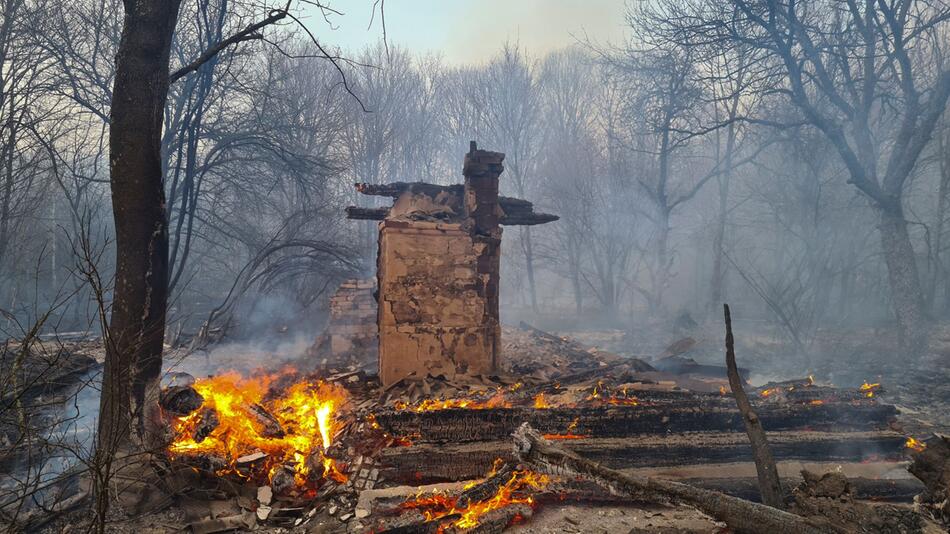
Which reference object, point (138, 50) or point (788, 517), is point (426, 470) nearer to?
point (788, 517)

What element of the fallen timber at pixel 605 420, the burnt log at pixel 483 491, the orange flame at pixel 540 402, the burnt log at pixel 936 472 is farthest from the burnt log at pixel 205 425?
the burnt log at pixel 936 472

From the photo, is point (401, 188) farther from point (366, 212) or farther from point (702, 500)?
point (702, 500)

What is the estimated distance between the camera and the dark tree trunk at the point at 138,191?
4.40 metres

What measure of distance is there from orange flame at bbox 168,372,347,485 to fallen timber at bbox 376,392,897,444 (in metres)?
0.94

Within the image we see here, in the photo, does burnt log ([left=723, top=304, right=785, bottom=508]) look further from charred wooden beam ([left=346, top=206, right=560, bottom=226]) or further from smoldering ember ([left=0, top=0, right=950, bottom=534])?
charred wooden beam ([left=346, top=206, right=560, bottom=226])

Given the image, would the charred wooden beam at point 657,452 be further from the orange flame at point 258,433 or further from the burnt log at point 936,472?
the burnt log at point 936,472

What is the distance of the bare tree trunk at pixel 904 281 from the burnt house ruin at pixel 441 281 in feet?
30.2

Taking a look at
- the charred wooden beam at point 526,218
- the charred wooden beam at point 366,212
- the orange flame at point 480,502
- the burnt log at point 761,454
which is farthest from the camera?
the charred wooden beam at point 526,218

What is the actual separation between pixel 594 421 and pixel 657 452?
2.50ft

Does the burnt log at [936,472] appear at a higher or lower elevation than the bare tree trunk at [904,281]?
lower

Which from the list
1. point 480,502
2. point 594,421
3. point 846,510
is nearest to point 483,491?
point 480,502

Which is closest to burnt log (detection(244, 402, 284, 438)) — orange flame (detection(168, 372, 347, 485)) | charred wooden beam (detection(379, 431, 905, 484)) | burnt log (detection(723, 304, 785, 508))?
orange flame (detection(168, 372, 347, 485))

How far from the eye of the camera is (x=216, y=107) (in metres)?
13.8

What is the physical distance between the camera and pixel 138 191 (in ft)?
14.6
